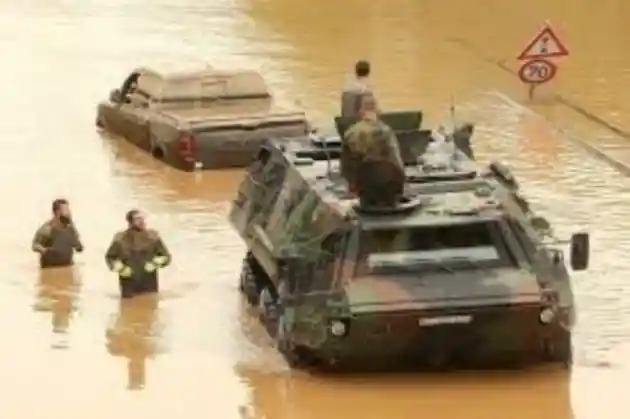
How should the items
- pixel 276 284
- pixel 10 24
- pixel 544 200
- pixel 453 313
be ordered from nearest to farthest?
1. pixel 453 313
2. pixel 276 284
3. pixel 544 200
4. pixel 10 24

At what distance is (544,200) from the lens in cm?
2197

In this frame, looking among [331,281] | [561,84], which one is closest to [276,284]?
[331,281]

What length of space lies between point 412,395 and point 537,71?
48.3 ft

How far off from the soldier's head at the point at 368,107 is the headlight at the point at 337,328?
2.21 metres

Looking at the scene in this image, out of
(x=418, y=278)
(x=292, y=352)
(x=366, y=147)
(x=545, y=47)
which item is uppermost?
(x=366, y=147)

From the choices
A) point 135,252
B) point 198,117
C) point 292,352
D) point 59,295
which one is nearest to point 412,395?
point 292,352

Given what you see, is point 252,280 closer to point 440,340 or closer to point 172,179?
point 440,340

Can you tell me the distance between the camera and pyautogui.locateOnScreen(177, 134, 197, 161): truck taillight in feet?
79.9

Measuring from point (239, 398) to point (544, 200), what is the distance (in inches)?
318

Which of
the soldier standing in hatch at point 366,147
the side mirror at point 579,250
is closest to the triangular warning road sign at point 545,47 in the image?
the soldier standing in hatch at point 366,147

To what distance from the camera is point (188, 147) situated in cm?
2436

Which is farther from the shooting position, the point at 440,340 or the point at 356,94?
the point at 356,94

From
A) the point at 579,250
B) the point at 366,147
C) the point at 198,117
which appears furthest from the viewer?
the point at 198,117

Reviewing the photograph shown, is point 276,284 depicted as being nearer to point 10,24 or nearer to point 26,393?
point 26,393
